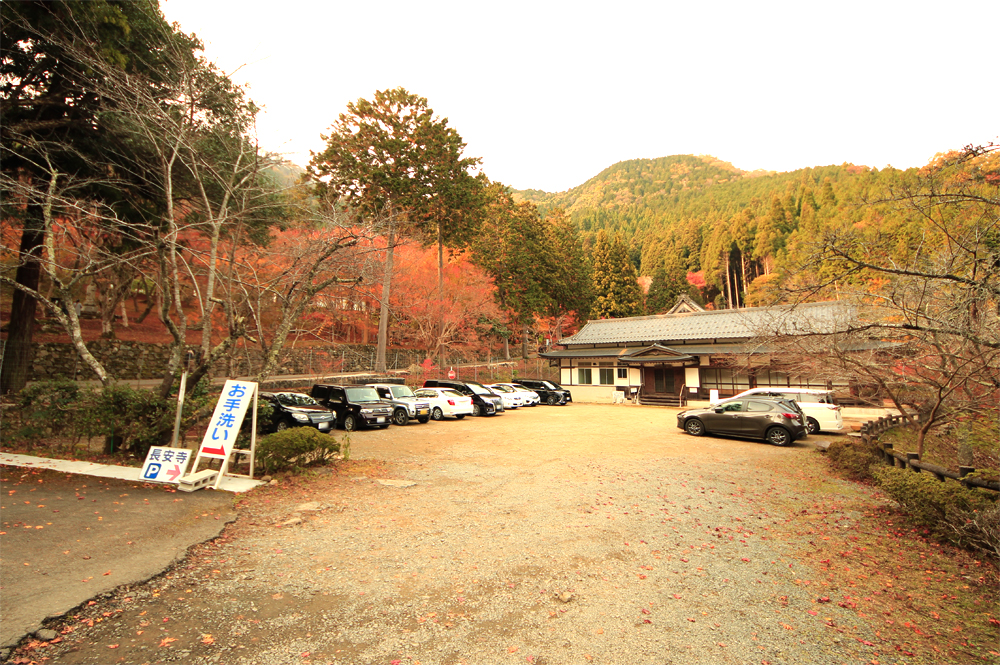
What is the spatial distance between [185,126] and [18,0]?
399 centimetres

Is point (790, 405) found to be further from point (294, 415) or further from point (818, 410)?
point (294, 415)

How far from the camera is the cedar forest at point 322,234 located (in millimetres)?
5574

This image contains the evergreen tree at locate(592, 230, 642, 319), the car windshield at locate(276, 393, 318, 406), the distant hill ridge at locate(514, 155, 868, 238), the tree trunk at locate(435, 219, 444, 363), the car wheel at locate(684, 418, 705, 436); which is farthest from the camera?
the distant hill ridge at locate(514, 155, 868, 238)

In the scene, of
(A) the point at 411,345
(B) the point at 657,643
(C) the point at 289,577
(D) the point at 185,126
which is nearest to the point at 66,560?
(C) the point at 289,577

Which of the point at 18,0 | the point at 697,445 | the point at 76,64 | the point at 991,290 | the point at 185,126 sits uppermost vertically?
the point at 18,0

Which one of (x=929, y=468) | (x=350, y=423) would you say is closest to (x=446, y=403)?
(x=350, y=423)

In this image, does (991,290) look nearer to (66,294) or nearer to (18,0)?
(66,294)

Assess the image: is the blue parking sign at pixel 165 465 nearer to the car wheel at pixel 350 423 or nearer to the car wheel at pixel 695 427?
the car wheel at pixel 350 423

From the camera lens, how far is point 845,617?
3768 millimetres

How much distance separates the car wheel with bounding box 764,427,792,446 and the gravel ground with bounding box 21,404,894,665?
491 centimetres

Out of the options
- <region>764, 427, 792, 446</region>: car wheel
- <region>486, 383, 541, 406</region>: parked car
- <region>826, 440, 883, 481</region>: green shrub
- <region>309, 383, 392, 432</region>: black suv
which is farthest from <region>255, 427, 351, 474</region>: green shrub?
<region>486, 383, 541, 406</region>: parked car

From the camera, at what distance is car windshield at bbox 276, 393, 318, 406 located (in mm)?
13442

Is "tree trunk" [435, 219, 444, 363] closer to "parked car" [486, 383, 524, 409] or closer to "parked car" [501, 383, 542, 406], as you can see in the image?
"parked car" [501, 383, 542, 406]

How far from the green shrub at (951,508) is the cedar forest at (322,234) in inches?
62.0
